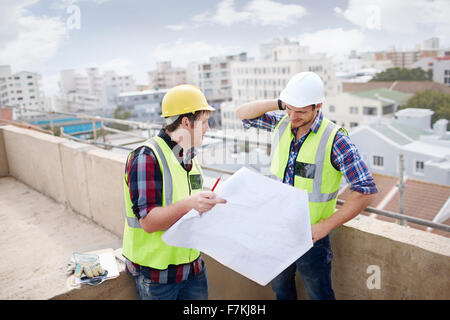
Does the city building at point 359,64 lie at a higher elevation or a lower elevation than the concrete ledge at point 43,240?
higher

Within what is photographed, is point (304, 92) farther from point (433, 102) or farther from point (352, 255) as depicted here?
point (433, 102)

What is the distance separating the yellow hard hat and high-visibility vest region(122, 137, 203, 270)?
0.51 feet

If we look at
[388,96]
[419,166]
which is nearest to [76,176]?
[419,166]

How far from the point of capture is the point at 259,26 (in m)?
110

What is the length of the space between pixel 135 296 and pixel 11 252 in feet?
7.43

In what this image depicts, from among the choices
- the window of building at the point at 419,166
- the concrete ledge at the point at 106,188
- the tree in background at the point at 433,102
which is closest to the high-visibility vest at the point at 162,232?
the concrete ledge at the point at 106,188

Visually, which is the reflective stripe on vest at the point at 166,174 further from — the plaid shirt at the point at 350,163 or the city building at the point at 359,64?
the city building at the point at 359,64

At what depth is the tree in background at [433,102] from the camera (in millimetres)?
32381

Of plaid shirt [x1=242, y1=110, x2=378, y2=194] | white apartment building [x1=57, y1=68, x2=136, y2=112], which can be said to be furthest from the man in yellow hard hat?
white apartment building [x1=57, y1=68, x2=136, y2=112]

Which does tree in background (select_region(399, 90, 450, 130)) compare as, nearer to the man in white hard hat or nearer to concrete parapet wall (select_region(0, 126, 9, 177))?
concrete parapet wall (select_region(0, 126, 9, 177))

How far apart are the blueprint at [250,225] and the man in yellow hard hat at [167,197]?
0.30 feet

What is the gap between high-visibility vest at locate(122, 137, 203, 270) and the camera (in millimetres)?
1778

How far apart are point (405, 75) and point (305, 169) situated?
59.2m

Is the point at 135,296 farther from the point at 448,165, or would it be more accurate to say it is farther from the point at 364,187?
the point at 448,165
